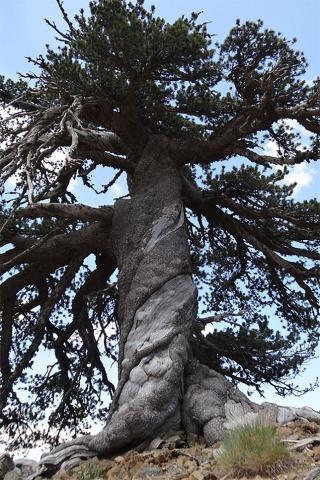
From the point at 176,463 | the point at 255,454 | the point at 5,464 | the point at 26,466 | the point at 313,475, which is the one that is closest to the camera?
the point at 313,475

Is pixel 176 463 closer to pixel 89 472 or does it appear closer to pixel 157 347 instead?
pixel 89 472

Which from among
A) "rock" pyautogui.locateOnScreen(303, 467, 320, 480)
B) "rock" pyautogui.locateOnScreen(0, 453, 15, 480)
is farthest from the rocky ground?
"rock" pyautogui.locateOnScreen(303, 467, 320, 480)

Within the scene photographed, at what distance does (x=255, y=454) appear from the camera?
16.6 feet

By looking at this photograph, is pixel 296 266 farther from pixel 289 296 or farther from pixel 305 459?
pixel 305 459

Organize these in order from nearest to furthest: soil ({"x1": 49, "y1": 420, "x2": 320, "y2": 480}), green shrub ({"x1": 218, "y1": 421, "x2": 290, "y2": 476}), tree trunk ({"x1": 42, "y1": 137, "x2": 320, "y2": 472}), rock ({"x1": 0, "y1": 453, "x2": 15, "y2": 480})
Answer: green shrub ({"x1": 218, "y1": 421, "x2": 290, "y2": 476}), soil ({"x1": 49, "y1": 420, "x2": 320, "y2": 480}), rock ({"x1": 0, "y1": 453, "x2": 15, "y2": 480}), tree trunk ({"x1": 42, "y1": 137, "x2": 320, "y2": 472})

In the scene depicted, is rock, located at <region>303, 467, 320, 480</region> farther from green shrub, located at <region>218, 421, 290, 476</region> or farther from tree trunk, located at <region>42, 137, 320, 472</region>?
tree trunk, located at <region>42, 137, 320, 472</region>

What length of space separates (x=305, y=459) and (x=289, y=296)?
7.14 m

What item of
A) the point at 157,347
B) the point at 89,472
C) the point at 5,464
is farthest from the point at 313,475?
the point at 5,464

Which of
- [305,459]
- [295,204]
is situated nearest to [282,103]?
[295,204]

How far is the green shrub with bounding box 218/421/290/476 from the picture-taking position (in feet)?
16.4

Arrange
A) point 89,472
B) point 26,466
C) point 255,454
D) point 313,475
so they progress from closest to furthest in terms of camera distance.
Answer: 1. point 313,475
2. point 255,454
3. point 89,472
4. point 26,466

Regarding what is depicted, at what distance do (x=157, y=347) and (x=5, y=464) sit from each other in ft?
7.86

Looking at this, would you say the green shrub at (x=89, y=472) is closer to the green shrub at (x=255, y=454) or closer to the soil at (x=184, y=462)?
the soil at (x=184, y=462)

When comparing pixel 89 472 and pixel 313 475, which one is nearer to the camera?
pixel 313 475
